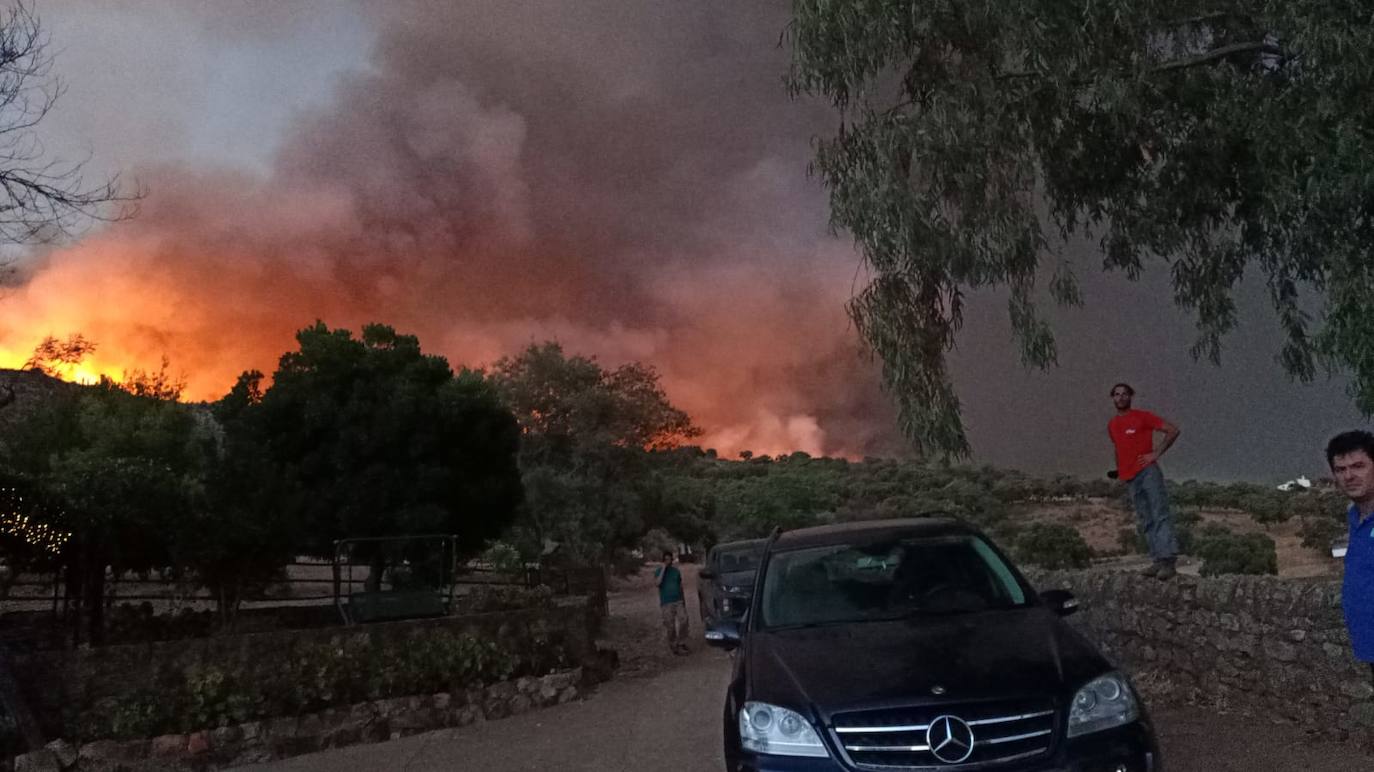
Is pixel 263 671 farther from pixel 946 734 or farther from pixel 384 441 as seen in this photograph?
pixel 384 441

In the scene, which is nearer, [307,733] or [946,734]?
[946,734]

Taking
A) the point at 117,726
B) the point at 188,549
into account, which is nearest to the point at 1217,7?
the point at 117,726

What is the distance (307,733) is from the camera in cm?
1102

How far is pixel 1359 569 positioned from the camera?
15.5ft

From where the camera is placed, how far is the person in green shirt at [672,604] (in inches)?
779

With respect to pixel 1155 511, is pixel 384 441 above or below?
above

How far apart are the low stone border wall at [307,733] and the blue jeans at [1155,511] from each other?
7.72 metres

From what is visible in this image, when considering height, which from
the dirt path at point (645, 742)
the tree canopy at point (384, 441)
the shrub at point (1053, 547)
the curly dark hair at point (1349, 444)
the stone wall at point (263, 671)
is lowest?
the dirt path at point (645, 742)

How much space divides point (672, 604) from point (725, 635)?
14561 millimetres

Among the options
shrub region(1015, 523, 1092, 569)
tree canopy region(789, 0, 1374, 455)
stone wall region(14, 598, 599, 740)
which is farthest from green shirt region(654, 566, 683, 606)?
shrub region(1015, 523, 1092, 569)

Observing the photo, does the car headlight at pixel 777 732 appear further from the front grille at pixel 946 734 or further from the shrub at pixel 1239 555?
the shrub at pixel 1239 555

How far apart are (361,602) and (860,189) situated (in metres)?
9.59

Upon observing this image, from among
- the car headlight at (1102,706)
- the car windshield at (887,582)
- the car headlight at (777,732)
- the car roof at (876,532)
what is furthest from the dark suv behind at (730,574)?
the car headlight at (1102,706)

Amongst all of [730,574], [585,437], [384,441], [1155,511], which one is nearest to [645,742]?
[1155,511]
